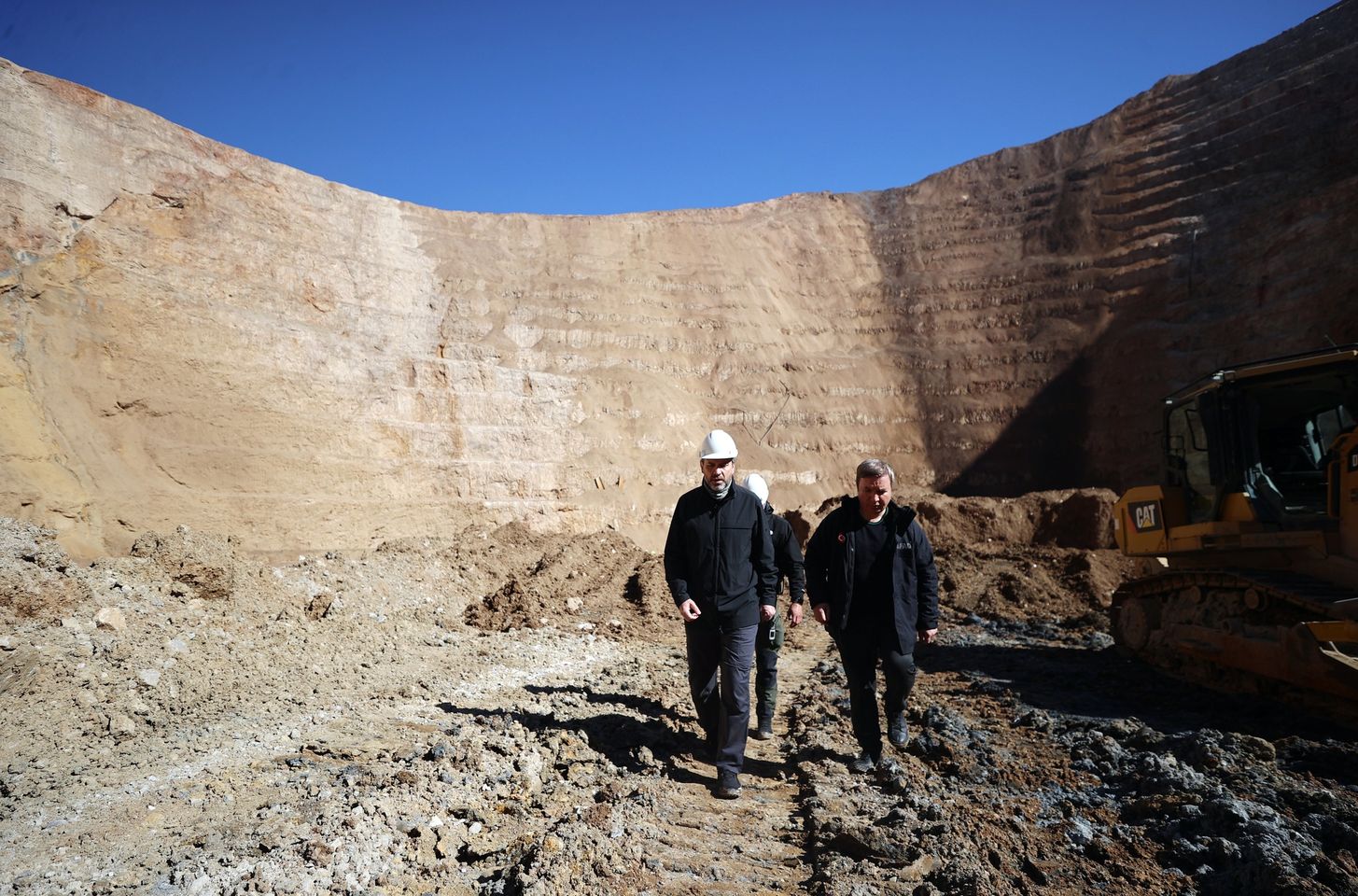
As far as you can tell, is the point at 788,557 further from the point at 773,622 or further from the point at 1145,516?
the point at 1145,516

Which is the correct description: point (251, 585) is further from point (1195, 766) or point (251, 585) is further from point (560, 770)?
point (1195, 766)

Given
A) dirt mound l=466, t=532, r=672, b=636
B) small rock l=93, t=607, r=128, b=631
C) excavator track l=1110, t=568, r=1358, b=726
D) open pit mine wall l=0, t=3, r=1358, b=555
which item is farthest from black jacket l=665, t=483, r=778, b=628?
open pit mine wall l=0, t=3, r=1358, b=555

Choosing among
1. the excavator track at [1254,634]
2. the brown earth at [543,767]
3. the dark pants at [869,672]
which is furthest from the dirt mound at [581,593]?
the dark pants at [869,672]

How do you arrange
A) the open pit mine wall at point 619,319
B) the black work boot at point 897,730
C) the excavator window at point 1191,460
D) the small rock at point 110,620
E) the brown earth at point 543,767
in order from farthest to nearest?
the open pit mine wall at point 619,319, the excavator window at point 1191,460, the small rock at point 110,620, the black work boot at point 897,730, the brown earth at point 543,767

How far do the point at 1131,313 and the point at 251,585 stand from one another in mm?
23012

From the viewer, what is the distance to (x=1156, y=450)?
20625 millimetres

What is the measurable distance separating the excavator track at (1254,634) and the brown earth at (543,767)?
233mm

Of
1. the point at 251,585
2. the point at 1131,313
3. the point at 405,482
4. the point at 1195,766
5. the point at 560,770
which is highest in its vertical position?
the point at 1131,313

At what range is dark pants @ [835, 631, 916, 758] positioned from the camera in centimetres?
498

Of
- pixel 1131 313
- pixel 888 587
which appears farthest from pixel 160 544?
pixel 1131 313

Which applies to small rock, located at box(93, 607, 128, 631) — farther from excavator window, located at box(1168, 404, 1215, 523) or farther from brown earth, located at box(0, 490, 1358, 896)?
excavator window, located at box(1168, 404, 1215, 523)

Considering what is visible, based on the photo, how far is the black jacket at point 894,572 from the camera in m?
4.89

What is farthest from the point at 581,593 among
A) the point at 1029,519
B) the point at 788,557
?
the point at 1029,519

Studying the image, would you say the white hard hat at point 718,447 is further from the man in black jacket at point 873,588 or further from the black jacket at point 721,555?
the man in black jacket at point 873,588
